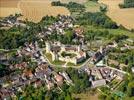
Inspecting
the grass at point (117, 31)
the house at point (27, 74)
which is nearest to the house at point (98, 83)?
the house at point (27, 74)

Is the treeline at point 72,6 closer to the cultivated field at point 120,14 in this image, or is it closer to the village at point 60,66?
the cultivated field at point 120,14

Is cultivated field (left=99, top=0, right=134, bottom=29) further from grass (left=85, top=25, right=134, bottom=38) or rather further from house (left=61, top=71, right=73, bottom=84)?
house (left=61, top=71, right=73, bottom=84)

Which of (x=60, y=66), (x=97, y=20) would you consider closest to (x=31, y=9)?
(x=97, y=20)

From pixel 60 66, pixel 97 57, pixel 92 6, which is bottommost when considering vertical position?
pixel 60 66

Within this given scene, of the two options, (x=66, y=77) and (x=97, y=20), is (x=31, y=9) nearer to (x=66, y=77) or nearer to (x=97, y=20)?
(x=97, y=20)

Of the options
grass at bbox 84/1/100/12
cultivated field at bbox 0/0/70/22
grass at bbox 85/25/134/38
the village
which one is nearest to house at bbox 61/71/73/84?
the village

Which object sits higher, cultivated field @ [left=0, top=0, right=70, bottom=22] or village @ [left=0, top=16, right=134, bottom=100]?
cultivated field @ [left=0, top=0, right=70, bottom=22]
